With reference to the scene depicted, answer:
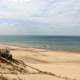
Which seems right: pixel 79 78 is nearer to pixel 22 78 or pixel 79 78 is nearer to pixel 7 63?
pixel 22 78

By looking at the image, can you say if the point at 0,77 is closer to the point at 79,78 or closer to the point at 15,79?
the point at 15,79

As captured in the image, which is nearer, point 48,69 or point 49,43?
point 48,69

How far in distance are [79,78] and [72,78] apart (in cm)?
42

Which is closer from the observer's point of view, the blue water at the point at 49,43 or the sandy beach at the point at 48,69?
the sandy beach at the point at 48,69

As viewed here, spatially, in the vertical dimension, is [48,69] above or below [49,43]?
above

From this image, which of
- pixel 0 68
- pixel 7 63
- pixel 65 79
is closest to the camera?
pixel 65 79

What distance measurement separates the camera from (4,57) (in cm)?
1761

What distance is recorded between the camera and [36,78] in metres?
11.9

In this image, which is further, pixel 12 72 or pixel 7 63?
pixel 7 63

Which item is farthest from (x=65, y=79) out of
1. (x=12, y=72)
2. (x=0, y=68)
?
(x=0, y=68)

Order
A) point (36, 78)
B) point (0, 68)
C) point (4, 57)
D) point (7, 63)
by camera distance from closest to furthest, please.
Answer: point (36, 78)
point (0, 68)
point (7, 63)
point (4, 57)

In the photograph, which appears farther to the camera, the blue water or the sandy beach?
the blue water

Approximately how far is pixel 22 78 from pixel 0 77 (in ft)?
3.62

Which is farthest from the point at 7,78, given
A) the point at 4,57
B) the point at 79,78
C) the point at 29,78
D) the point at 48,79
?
the point at 4,57
